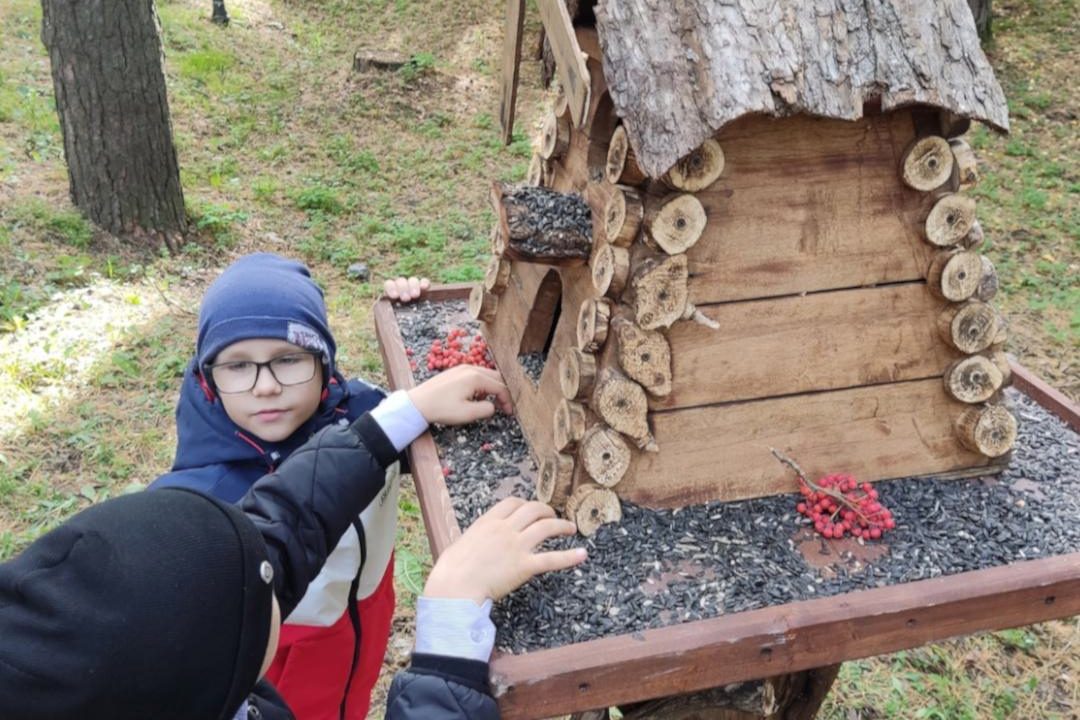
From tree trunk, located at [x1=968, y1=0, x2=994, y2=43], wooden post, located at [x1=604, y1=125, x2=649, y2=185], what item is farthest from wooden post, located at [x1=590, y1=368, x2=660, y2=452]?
tree trunk, located at [x1=968, y1=0, x2=994, y2=43]

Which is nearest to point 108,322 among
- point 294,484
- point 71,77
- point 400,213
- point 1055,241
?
point 71,77

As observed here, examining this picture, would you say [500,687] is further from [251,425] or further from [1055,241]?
[1055,241]

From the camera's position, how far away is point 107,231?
5.95 meters

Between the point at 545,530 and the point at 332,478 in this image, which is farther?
the point at 332,478

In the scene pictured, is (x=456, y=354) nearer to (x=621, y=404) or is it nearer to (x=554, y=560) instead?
(x=621, y=404)

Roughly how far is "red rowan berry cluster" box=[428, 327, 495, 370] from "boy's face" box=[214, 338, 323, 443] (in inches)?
15.0

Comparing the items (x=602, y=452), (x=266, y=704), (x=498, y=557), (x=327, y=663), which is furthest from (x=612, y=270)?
(x=327, y=663)

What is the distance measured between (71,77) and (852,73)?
17.7ft

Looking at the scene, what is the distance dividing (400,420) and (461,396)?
170 mm

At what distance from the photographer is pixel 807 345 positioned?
1870 millimetres

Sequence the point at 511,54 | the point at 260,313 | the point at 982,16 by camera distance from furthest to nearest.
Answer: the point at 982,16, the point at 511,54, the point at 260,313

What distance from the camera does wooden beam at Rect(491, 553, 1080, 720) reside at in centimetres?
146

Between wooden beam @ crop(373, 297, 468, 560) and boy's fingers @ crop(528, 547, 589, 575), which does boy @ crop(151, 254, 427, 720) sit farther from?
boy's fingers @ crop(528, 547, 589, 575)

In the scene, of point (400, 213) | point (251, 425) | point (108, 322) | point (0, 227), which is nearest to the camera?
point (251, 425)
